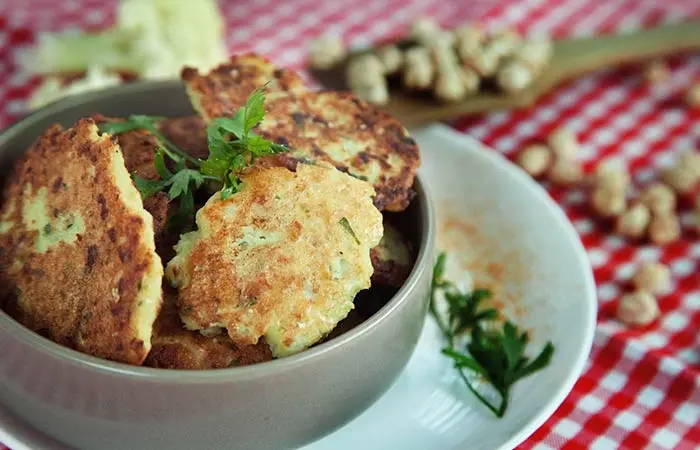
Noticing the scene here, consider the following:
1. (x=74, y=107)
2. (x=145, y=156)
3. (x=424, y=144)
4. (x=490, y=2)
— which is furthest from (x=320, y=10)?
(x=145, y=156)

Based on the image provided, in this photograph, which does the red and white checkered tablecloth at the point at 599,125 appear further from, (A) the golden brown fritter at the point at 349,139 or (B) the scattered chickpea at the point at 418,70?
(A) the golden brown fritter at the point at 349,139

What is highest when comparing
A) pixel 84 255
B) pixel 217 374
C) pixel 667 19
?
pixel 84 255

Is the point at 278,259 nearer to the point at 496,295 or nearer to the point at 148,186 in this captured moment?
the point at 148,186

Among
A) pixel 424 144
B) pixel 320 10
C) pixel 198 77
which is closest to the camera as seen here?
pixel 198 77

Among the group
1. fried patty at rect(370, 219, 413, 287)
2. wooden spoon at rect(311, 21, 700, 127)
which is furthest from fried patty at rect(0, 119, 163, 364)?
wooden spoon at rect(311, 21, 700, 127)

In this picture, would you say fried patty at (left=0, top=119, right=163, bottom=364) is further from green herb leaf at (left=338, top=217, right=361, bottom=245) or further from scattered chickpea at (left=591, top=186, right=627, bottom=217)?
scattered chickpea at (left=591, top=186, right=627, bottom=217)

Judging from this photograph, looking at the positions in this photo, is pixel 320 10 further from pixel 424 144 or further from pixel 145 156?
pixel 145 156
